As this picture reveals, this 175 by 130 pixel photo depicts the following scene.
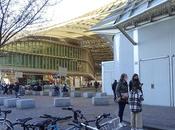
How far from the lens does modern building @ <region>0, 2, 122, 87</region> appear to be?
345 feet

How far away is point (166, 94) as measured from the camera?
27391mm

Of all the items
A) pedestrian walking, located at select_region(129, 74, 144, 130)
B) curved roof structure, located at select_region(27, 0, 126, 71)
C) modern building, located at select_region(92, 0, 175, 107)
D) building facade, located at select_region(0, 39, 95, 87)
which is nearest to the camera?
pedestrian walking, located at select_region(129, 74, 144, 130)

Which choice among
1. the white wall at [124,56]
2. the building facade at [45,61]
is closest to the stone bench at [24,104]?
the white wall at [124,56]

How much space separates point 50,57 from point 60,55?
3578 millimetres

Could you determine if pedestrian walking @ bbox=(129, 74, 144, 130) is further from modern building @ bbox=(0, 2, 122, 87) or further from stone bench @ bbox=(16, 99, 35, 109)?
modern building @ bbox=(0, 2, 122, 87)

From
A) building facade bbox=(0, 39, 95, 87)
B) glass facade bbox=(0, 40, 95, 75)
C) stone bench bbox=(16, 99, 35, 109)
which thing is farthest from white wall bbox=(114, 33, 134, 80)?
glass facade bbox=(0, 40, 95, 75)

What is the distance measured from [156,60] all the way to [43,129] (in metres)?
20.7

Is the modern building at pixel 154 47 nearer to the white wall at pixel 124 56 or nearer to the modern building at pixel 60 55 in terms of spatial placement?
the white wall at pixel 124 56

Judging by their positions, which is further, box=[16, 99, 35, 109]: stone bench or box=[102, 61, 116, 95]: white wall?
box=[102, 61, 116, 95]: white wall

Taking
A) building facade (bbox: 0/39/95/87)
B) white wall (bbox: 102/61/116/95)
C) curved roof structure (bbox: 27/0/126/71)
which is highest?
curved roof structure (bbox: 27/0/126/71)

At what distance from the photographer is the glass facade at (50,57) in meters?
109

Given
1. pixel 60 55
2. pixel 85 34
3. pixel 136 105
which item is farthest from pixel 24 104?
pixel 60 55

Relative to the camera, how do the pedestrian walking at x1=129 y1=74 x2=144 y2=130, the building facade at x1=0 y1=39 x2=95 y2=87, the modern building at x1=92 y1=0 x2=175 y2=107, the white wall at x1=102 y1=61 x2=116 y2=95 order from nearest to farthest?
the pedestrian walking at x1=129 y1=74 x2=144 y2=130, the modern building at x1=92 y1=0 x2=175 y2=107, the white wall at x1=102 y1=61 x2=116 y2=95, the building facade at x1=0 y1=39 x2=95 y2=87

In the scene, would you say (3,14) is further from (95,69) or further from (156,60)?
(95,69)
